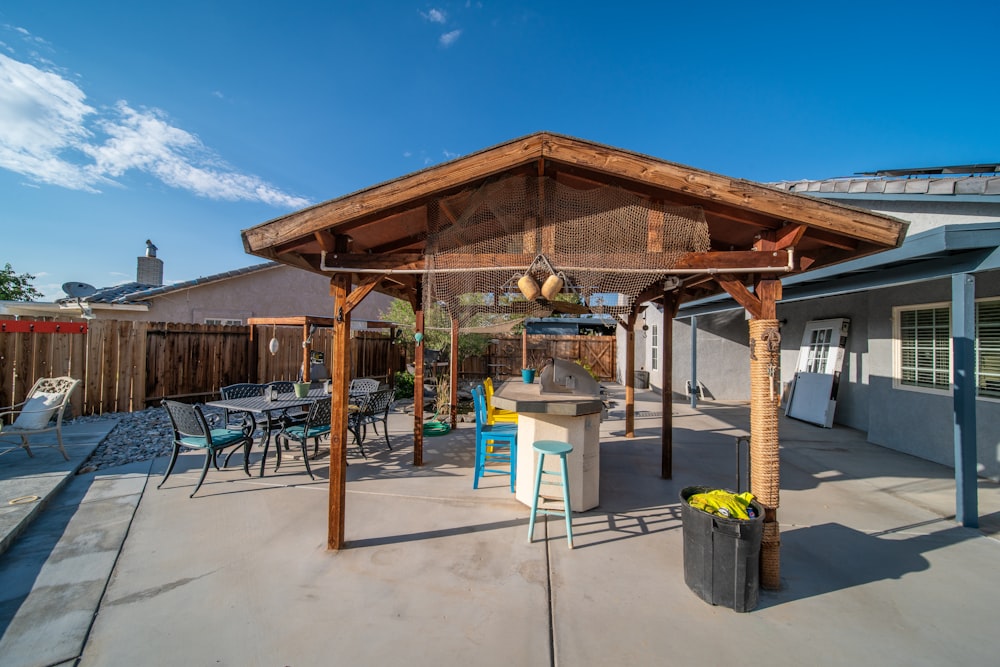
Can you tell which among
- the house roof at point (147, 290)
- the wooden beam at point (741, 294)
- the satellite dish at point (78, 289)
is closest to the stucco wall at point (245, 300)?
the house roof at point (147, 290)

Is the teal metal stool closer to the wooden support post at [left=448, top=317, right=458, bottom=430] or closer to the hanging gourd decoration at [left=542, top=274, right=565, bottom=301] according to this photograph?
the hanging gourd decoration at [left=542, top=274, right=565, bottom=301]

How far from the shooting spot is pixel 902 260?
4102 mm

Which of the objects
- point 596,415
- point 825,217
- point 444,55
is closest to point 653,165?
point 825,217

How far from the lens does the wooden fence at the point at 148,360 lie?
6387mm

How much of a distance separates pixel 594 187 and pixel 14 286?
31461 mm

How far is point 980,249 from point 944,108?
331 inches

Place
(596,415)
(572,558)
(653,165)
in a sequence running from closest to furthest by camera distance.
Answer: (653,165) < (572,558) < (596,415)

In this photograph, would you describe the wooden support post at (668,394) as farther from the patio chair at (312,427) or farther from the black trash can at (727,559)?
the patio chair at (312,427)

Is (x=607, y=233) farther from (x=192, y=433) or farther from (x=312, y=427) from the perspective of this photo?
(x=192, y=433)

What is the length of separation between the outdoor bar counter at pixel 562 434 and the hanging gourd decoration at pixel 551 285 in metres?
1.06

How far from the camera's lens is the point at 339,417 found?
2957mm

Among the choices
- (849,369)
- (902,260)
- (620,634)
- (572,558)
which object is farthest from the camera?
(849,369)

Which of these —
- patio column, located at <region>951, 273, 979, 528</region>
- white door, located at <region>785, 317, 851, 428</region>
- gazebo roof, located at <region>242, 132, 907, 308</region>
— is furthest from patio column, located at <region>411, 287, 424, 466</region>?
white door, located at <region>785, 317, 851, 428</region>

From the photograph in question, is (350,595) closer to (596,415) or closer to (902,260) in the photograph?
(596,415)
